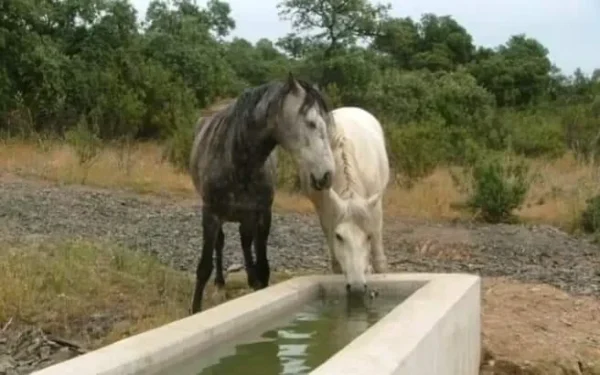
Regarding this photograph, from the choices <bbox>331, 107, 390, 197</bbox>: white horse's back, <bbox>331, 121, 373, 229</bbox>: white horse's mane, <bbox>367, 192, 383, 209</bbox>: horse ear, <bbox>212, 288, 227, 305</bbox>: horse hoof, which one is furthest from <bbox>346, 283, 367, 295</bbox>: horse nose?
<bbox>212, 288, 227, 305</bbox>: horse hoof

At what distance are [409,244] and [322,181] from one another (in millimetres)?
6172

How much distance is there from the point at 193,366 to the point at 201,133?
3.58 meters

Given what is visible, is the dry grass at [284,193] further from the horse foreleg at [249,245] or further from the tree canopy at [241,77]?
the horse foreleg at [249,245]

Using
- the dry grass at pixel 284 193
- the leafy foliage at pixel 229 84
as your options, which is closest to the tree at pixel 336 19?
the leafy foliage at pixel 229 84

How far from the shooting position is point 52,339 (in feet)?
21.5

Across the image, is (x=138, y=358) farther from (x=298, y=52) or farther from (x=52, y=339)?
(x=298, y=52)

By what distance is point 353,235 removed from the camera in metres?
6.40

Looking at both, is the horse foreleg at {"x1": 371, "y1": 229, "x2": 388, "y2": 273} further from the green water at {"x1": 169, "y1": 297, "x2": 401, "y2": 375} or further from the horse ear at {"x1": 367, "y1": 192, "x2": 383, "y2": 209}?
the green water at {"x1": 169, "y1": 297, "x2": 401, "y2": 375}

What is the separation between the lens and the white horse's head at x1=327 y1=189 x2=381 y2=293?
623cm

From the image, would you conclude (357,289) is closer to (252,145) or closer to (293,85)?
(252,145)

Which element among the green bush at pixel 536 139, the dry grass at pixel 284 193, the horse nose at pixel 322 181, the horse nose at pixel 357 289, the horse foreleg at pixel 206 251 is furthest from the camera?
the green bush at pixel 536 139

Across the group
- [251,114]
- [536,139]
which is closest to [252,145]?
[251,114]

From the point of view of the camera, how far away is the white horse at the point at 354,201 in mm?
6341

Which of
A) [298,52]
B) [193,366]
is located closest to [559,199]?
[193,366]
